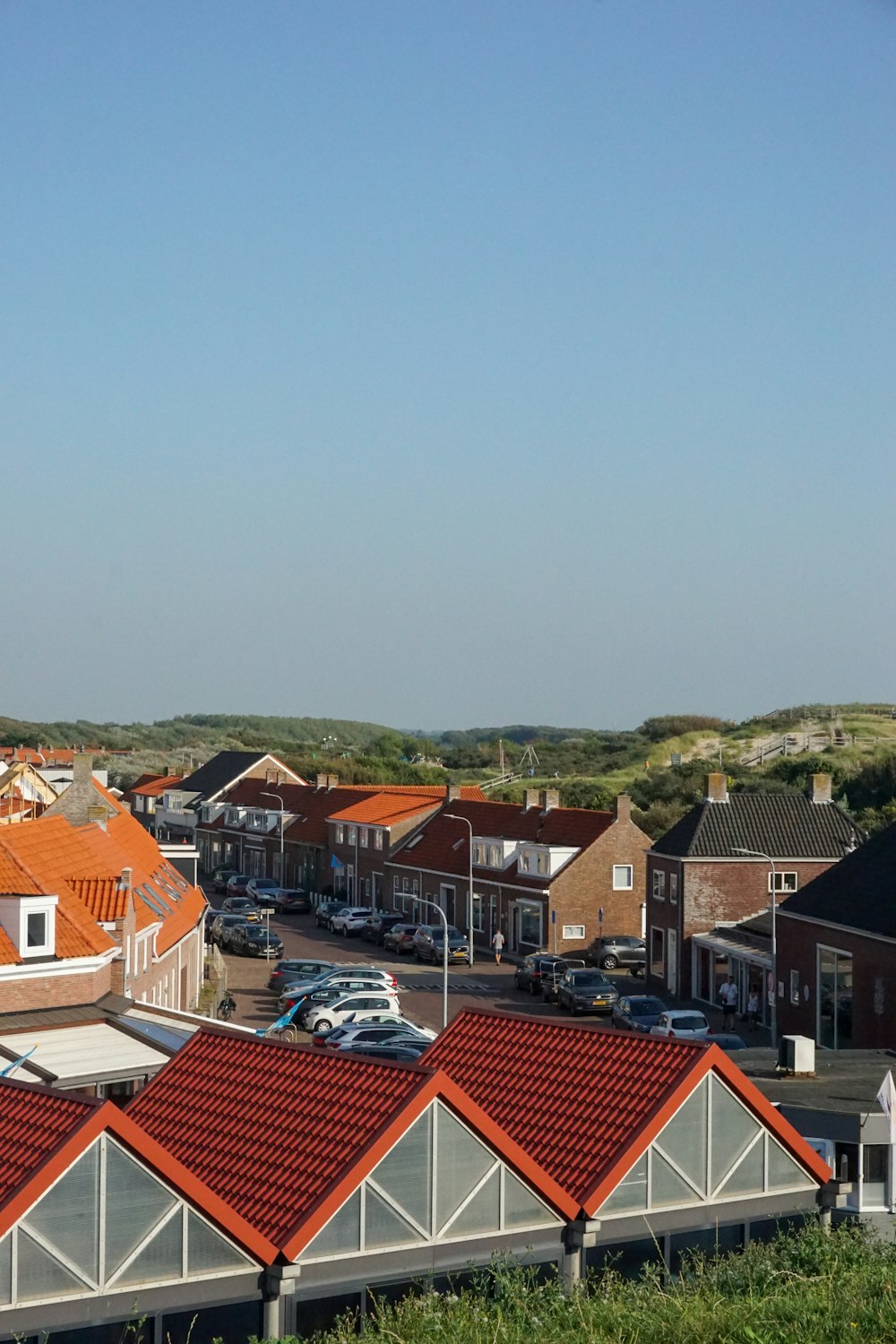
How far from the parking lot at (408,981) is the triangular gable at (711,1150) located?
26.9 m

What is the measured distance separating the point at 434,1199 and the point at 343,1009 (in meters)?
32.9

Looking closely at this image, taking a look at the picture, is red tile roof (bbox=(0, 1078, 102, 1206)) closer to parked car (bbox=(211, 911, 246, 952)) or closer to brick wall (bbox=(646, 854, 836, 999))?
brick wall (bbox=(646, 854, 836, 999))

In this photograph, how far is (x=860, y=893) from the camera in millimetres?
42781

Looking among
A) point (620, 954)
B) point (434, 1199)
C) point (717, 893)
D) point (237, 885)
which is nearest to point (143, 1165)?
point (434, 1199)

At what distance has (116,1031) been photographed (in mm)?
30906

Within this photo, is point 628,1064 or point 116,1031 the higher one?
point 628,1064

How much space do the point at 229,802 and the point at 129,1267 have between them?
304 feet

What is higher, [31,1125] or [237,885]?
[31,1125]

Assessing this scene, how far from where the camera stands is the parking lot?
51156mm

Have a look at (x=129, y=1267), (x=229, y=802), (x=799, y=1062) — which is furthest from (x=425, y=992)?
(x=229, y=802)

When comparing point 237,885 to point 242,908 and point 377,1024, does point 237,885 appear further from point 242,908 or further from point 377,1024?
point 377,1024

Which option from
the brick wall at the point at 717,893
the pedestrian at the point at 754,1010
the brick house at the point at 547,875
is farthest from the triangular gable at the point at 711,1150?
the brick house at the point at 547,875

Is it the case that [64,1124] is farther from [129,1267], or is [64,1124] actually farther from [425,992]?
[425,992]

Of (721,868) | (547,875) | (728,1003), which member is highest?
(721,868)
